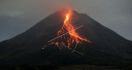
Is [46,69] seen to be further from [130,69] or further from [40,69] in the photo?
[130,69]

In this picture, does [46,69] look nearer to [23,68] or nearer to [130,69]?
[23,68]

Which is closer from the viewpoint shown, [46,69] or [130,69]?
[130,69]

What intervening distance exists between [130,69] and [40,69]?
49.4 meters

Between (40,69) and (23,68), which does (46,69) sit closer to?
(40,69)

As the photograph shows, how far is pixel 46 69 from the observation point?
199 metres

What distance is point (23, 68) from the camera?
7072 inches

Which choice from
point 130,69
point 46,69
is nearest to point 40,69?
point 46,69

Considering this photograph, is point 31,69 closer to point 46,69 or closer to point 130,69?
point 46,69

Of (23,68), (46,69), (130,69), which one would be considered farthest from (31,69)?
(130,69)

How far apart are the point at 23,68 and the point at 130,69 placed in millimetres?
56962

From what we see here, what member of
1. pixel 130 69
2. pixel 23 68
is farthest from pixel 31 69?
pixel 130 69

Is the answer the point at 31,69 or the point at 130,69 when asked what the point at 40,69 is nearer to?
the point at 31,69

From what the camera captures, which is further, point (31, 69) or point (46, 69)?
point (46, 69)

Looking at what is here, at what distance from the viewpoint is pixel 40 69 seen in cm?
19088
